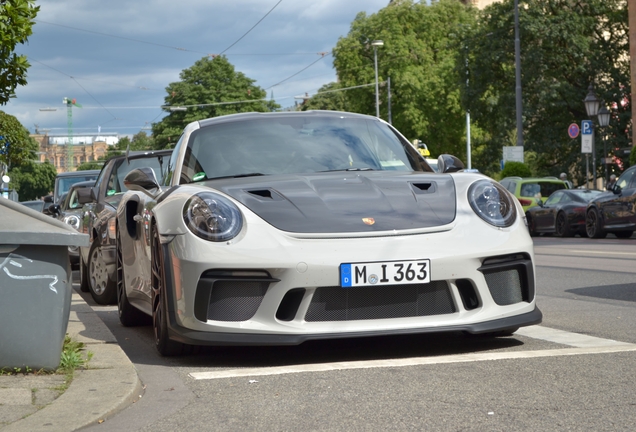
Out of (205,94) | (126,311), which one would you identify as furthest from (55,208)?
(205,94)

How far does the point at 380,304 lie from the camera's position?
5.36 m

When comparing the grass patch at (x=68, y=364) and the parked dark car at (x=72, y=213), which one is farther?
the parked dark car at (x=72, y=213)

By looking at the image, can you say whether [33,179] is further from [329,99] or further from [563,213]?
[563,213]

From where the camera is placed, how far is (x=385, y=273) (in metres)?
5.26

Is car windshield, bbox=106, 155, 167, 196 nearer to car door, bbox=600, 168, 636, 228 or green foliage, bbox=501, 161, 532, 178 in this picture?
car door, bbox=600, 168, 636, 228

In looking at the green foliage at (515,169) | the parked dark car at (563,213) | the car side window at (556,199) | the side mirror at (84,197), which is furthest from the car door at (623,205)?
the green foliage at (515,169)

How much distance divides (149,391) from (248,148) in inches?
85.4

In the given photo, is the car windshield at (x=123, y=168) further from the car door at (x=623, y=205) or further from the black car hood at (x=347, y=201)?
the car door at (x=623, y=205)

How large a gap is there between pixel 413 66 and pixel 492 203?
61.7 metres

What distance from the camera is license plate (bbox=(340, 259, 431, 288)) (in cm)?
523

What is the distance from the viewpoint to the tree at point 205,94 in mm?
82500

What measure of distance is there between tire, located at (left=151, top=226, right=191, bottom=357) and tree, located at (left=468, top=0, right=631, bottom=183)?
39.4 metres

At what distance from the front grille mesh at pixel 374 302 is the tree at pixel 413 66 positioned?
57787mm

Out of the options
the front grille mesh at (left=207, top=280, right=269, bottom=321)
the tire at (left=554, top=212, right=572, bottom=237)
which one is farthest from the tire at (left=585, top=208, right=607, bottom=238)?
the front grille mesh at (left=207, top=280, right=269, bottom=321)
